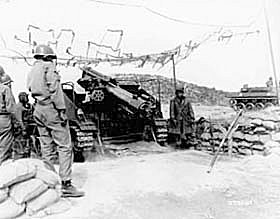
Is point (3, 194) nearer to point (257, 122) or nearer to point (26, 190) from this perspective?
point (26, 190)

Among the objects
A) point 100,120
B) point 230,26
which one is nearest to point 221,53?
point 230,26

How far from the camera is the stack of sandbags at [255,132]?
5703 millimetres

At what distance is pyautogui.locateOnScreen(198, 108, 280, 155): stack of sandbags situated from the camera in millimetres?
5703

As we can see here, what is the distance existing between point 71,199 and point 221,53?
4938 mm

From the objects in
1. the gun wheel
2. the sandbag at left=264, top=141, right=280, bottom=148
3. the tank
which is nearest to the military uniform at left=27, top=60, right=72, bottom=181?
the gun wheel

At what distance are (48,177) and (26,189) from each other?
0.81 ft

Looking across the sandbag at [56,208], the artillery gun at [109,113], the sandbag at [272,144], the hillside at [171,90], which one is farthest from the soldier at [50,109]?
the hillside at [171,90]

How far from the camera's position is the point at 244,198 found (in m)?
3.62

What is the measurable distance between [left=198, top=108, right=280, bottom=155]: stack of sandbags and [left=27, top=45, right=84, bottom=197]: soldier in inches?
118

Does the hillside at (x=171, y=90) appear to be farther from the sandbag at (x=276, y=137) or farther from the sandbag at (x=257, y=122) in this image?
the sandbag at (x=276, y=137)

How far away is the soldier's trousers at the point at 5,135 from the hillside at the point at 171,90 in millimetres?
3690

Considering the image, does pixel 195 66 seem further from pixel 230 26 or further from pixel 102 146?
pixel 102 146

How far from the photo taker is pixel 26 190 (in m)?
3.18

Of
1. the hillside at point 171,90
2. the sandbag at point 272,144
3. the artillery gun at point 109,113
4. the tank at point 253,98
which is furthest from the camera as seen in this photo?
the hillside at point 171,90
